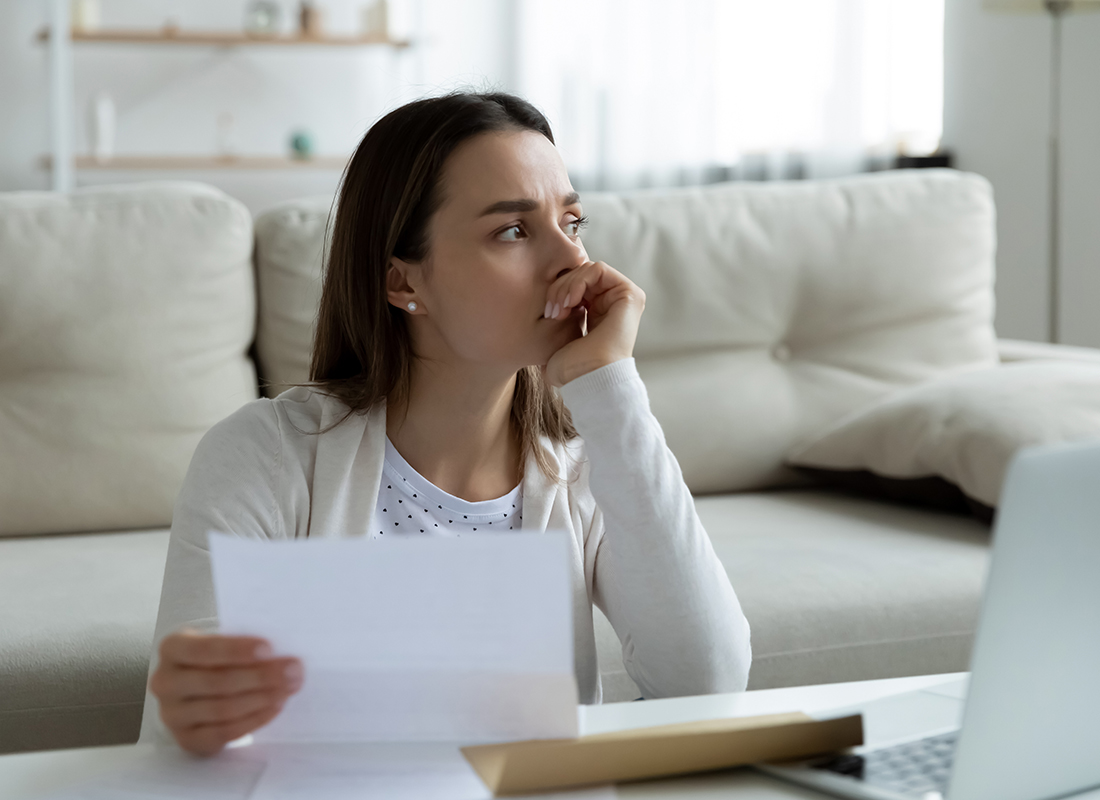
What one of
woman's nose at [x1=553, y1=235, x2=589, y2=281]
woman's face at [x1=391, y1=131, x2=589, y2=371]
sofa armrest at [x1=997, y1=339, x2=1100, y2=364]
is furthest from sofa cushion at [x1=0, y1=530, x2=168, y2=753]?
sofa armrest at [x1=997, y1=339, x2=1100, y2=364]

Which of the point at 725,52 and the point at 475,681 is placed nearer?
the point at 475,681

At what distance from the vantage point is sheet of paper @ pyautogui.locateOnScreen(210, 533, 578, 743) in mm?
569

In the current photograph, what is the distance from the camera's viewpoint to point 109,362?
171cm

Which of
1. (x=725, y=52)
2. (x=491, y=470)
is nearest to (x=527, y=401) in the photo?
(x=491, y=470)

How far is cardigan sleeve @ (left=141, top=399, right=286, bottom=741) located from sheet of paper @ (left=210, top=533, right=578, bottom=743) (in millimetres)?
330

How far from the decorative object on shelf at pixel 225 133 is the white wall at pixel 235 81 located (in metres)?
0.02

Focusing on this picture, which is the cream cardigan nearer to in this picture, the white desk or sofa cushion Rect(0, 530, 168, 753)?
the white desk

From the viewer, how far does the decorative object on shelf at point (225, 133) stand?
4113 mm

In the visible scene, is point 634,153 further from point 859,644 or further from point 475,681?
point 475,681

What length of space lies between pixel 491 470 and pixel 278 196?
3.29 m

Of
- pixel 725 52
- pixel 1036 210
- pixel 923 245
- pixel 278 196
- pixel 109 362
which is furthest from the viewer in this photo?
pixel 278 196

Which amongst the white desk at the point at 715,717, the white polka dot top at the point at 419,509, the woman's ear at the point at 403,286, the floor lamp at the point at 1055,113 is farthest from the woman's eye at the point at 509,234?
the floor lamp at the point at 1055,113

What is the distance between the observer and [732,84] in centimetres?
374

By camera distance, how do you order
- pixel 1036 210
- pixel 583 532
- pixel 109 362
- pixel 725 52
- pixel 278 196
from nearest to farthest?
pixel 583 532 → pixel 109 362 → pixel 1036 210 → pixel 725 52 → pixel 278 196
